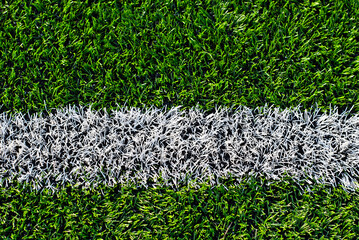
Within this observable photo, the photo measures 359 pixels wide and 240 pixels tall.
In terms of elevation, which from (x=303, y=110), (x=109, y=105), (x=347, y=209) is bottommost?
(x=347, y=209)

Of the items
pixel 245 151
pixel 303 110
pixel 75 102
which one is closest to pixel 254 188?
pixel 245 151

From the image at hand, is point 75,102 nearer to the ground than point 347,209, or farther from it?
farther from it

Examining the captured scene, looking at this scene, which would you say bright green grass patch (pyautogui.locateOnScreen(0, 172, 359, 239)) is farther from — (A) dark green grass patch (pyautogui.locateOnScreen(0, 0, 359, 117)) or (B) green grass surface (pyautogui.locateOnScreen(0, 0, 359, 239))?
(A) dark green grass patch (pyautogui.locateOnScreen(0, 0, 359, 117))

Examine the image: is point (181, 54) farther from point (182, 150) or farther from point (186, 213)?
point (186, 213)

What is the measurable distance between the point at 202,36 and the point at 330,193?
154cm

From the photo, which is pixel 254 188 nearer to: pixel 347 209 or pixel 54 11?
pixel 347 209

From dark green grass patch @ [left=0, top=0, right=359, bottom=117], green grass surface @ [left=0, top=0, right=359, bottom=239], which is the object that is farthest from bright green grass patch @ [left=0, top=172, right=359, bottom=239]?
dark green grass patch @ [left=0, top=0, right=359, bottom=117]

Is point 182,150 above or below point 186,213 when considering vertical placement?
above

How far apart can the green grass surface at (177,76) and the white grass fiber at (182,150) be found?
0.37ft

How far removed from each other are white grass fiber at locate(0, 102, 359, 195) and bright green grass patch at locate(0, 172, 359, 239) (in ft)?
0.31

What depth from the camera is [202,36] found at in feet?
7.98

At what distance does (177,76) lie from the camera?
2.39 m

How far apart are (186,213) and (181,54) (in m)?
1.22

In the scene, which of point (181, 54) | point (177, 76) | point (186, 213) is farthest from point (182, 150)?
point (181, 54)
